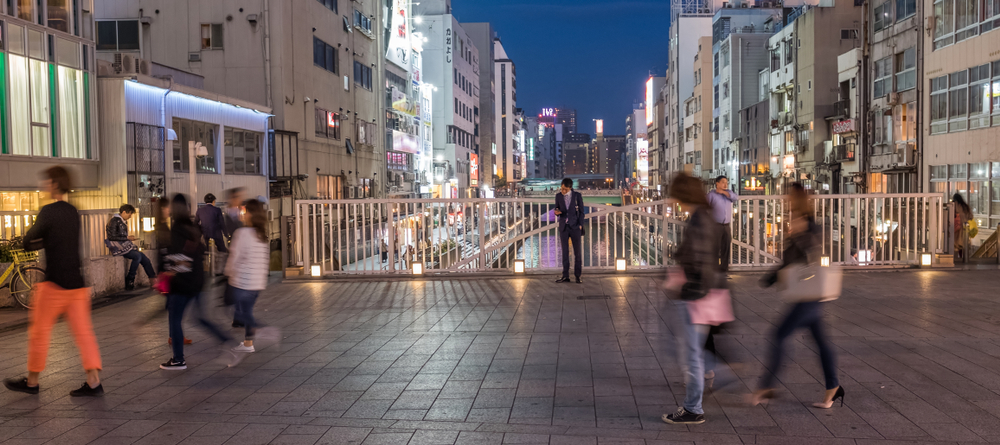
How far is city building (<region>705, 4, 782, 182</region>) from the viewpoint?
6144cm

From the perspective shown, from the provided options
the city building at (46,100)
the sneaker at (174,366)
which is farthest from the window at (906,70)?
the sneaker at (174,366)

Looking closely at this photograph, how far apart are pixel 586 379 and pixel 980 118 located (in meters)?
23.5

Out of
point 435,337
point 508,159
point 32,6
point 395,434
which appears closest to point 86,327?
point 395,434

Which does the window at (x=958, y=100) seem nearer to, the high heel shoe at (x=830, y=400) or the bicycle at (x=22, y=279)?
the high heel shoe at (x=830, y=400)

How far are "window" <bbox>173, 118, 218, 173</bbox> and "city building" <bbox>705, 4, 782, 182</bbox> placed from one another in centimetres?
4709

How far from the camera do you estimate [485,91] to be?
4200 inches

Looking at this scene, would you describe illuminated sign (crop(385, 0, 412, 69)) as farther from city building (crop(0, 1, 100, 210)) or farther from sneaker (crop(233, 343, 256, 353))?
sneaker (crop(233, 343, 256, 353))

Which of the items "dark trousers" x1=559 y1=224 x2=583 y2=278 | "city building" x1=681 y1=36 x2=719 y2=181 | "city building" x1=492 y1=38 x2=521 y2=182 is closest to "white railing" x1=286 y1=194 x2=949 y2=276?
"dark trousers" x1=559 y1=224 x2=583 y2=278

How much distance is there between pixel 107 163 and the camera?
19.8 metres

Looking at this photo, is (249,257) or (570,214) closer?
(249,257)

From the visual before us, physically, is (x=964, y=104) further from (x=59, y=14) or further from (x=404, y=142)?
(x=404, y=142)

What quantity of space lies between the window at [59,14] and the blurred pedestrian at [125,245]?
291 inches

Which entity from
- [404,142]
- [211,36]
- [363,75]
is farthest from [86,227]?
[404,142]

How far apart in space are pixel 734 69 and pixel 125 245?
56.9 metres
